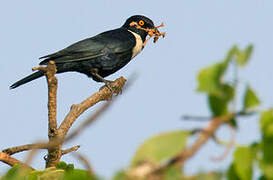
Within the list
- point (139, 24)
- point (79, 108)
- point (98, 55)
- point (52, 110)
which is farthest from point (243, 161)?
point (139, 24)

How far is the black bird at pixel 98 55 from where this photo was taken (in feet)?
27.4

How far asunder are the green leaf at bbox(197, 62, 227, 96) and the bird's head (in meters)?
9.08

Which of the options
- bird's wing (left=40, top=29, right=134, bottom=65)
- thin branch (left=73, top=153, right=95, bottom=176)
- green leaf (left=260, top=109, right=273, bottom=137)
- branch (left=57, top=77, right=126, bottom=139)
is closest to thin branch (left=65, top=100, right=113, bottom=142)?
thin branch (left=73, top=153, right=95, bottom=176)

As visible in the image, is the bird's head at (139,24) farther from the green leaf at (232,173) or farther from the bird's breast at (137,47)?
the green leaf at (232,173)

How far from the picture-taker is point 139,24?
10.2 metres

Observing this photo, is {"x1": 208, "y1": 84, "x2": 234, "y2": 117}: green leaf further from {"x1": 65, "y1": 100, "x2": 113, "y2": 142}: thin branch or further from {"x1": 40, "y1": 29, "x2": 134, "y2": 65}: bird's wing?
{"x1": 40, "y1": 29, "x2": 134, "y2": 65}: bird's wing

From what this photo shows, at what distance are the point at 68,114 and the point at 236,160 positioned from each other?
12.4ft

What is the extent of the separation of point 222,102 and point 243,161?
0.33 feet

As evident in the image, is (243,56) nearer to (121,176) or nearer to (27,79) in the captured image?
(121,176)

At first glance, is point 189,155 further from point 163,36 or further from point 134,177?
point 163,36

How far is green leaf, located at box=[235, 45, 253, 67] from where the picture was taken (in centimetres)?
72

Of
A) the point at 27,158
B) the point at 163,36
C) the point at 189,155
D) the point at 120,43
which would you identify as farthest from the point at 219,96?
the point at 120,43

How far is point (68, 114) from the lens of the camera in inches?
176

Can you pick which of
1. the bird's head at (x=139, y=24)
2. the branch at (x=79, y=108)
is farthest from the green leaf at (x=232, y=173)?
the bird's head at (x=139, y=24)
